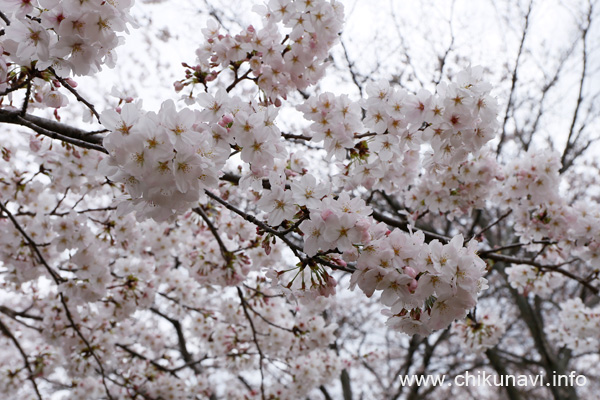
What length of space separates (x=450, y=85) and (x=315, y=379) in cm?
408

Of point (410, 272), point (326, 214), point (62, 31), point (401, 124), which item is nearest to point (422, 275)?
point (410, 272)

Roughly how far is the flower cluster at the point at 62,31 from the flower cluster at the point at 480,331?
343cm

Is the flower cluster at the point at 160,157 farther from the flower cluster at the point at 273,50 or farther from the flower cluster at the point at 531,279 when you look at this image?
the flower cluster at the point at 531,279

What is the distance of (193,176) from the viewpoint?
4.72ft

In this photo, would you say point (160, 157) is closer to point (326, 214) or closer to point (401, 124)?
point (326, 214)

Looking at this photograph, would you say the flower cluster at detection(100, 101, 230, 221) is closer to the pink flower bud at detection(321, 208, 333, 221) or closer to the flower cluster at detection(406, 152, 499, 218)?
the pink flower bud at detection(321, 208, 333, 221)

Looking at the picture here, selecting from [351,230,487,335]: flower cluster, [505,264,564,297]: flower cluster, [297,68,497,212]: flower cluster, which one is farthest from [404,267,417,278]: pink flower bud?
[505,264,564,297]: flower cluster

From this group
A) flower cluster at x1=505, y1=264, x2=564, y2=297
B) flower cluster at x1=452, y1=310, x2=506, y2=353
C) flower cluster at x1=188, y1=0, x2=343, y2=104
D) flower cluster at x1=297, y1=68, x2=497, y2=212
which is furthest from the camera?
flower cluster at x1=505, y1=264, x2=564, y2=297

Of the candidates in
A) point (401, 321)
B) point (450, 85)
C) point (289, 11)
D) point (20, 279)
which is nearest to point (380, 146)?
point (450, 85)

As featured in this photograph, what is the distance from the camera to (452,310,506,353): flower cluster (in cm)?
362

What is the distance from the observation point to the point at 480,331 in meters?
3.68

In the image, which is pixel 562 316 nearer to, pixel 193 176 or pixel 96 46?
pixel 193 176

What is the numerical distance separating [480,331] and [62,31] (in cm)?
378

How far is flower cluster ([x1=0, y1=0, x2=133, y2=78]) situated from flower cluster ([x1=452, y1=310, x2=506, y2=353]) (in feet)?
11.3
